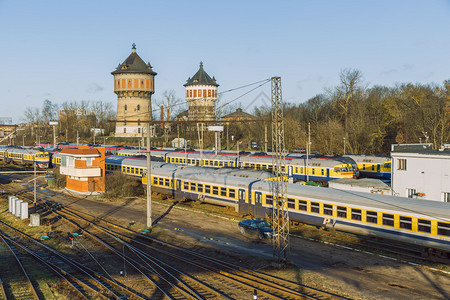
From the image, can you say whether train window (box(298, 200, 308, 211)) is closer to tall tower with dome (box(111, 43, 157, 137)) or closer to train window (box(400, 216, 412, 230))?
train window (box(400, 216, 412, 230))

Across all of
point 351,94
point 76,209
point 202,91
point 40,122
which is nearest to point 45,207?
point 76,209

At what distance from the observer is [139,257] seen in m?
22.7

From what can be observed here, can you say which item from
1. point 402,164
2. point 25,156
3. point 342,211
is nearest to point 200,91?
point 25,156

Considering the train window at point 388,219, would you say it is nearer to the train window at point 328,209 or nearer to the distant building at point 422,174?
the train window at point 328,209

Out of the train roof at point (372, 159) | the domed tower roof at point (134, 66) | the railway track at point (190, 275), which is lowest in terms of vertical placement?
the railway track at point (190, 275)

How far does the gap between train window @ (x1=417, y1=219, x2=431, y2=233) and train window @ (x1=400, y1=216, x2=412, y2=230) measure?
0.49m

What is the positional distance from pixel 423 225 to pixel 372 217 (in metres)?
2.92

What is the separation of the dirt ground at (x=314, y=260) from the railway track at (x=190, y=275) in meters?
1.12

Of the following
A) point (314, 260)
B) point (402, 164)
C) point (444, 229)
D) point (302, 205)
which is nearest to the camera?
point (444, 229)

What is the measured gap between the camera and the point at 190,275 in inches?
782

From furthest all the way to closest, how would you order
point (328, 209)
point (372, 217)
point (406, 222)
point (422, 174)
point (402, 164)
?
point (402, 164) < point (422, 174) < point (328, 209) < point (372, 217) < point (406, 222)

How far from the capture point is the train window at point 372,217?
2355 centimetres

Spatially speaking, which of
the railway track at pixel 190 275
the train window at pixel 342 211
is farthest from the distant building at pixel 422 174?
the railway track at pixel 190 275

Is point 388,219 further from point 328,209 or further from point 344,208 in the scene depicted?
point 328,209
